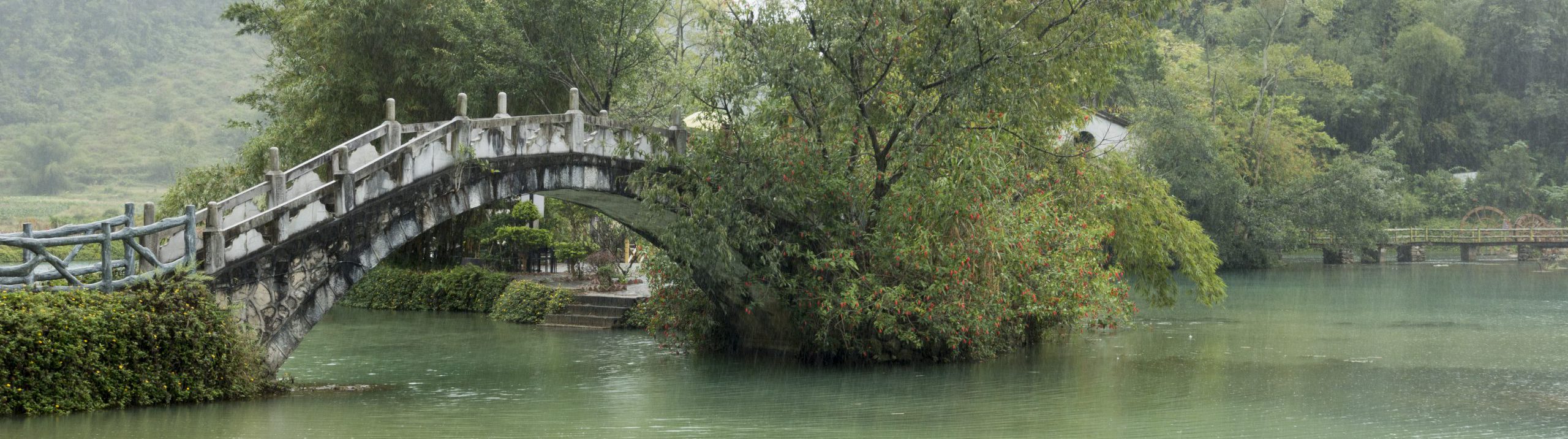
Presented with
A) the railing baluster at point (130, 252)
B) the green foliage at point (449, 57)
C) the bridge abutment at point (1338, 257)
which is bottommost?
the bridge abutment at point (1338, 257)

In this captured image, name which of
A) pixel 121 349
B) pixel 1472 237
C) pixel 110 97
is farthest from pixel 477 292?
pixel 110 97

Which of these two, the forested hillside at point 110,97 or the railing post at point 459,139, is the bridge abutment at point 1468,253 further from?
the forested hillside at point 110,97

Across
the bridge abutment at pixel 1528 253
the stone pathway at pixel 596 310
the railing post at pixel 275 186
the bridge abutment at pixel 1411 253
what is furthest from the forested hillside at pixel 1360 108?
the railing post at pixel 275 186

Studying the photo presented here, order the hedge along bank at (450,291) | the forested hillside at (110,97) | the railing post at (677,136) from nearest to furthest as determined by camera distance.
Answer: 1. the railing post at (677,136)
2. the hedge along bank at (450,291)
3. the forested hillside at (110,97)

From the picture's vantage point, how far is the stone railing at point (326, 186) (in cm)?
1118

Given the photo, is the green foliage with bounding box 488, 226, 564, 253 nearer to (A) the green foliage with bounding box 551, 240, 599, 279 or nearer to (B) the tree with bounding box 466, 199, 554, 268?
(B) the tree with bounding box 466, 199, 554, 268

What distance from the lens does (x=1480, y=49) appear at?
54.9 meters

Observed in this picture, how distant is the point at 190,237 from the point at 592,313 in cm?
1208

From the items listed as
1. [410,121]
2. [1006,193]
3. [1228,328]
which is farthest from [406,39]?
[1228,328]

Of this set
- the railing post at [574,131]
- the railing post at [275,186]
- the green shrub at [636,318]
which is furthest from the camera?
the green shrub at [636,318]

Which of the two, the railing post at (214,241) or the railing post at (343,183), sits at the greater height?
the railing post at (343,183)

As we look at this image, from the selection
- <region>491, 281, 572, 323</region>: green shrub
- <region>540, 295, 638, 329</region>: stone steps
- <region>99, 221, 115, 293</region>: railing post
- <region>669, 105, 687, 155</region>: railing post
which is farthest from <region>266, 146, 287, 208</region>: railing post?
<region>491, 281, 572, 323</region>: green shrub

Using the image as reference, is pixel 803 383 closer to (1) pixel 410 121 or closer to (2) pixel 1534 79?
(1) pixel 410 121

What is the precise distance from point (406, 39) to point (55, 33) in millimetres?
59324
